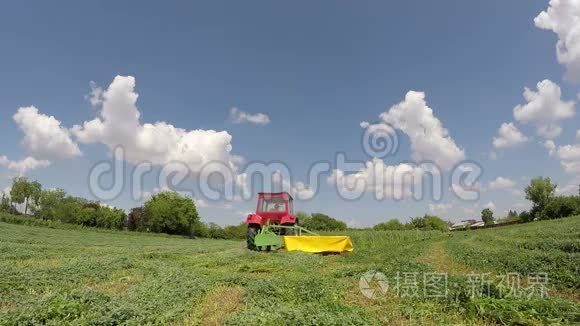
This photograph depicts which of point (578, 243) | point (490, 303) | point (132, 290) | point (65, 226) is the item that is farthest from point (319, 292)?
point (65, 226)

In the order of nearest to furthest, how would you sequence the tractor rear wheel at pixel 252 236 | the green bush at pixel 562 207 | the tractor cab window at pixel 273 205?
the tractor rear wheel at pixel 252 236 < the tractor cab window at pixel 273 205 < the green bush at pixel 562 207

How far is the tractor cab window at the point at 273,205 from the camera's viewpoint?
63.8 feet

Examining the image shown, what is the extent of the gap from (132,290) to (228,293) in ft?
5.75

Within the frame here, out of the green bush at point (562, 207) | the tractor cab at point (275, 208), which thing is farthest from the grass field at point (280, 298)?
the green bush at point (562, 207)

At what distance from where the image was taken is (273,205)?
19.6 m

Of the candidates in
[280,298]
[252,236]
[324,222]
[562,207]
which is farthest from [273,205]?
[562,207]

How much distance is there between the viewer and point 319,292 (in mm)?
7277

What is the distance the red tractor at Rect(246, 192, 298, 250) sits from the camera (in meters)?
18.2

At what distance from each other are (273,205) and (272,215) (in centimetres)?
57

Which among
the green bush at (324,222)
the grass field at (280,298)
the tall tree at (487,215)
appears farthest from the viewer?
the tall tree at (487,215)

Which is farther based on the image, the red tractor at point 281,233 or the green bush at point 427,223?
the green bush at point 427,223

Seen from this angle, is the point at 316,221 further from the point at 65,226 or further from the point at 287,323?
the point at 287,323

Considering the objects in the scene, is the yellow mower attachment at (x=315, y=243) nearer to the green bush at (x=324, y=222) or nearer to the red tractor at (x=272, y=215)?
the red tractor at (x=272, y=215)

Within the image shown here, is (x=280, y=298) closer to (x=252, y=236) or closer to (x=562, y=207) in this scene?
(x=252, y=236)
